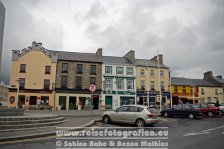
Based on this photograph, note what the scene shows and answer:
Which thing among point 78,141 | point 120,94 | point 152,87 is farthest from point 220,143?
point 152,87

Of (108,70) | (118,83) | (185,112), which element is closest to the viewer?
(185,112)

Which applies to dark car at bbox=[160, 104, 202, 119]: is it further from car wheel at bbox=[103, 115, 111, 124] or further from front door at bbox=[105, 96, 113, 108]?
front door at bbox=[105, 96, 113, 108]

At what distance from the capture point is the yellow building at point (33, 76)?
33719 millimetres

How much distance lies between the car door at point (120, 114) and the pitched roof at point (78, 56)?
24949mm

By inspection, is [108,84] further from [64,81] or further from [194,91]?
[194,91]

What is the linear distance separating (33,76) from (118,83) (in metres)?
15.8

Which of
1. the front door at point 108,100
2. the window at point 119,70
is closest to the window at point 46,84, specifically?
the front door at point 108,100

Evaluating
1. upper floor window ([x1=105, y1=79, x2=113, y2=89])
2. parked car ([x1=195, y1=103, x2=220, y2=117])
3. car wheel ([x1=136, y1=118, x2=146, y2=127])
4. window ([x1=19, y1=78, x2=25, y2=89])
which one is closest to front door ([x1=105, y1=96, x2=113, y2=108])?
upper floor window ([x1=105, y1=79, x2=113, y2=89])

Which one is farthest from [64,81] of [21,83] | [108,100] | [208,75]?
[208,75]

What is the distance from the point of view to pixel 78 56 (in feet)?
129

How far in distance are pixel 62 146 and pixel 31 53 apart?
31567 mm

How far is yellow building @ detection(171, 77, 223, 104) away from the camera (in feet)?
147

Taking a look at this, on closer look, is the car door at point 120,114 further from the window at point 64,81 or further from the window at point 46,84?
the window at point 46,84

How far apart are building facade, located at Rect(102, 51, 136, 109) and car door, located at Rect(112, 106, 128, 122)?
2281 centimetres
